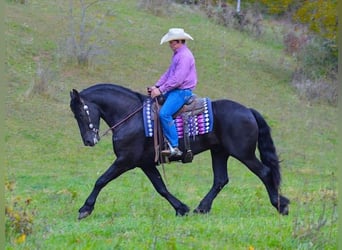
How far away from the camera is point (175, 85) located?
424 inches

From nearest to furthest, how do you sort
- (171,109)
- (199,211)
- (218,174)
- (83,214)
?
1. (83,214)
2. (171,109)
3. (199,211)
4. (218,174)

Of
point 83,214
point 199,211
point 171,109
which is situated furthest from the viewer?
point 199,211

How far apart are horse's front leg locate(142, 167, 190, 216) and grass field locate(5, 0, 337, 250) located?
0.22 metres

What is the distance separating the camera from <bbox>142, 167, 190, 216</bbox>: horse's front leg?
1098cm

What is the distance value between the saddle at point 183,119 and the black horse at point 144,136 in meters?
0.11

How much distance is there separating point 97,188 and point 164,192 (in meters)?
0.98

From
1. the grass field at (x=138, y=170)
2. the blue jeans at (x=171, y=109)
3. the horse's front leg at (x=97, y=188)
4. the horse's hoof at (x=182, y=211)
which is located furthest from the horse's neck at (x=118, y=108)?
the horse's hoof at (x=182, y=211)

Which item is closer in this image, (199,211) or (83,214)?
(83,214)

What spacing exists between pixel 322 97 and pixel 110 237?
2107 centimetres

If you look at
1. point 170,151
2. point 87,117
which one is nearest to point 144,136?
point 170,151

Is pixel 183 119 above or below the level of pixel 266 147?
above

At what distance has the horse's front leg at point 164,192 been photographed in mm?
10984

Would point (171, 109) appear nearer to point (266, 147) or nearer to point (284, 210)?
point (266, 147)

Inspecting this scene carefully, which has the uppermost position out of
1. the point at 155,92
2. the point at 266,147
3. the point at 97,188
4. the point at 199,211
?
the point at 155,92
